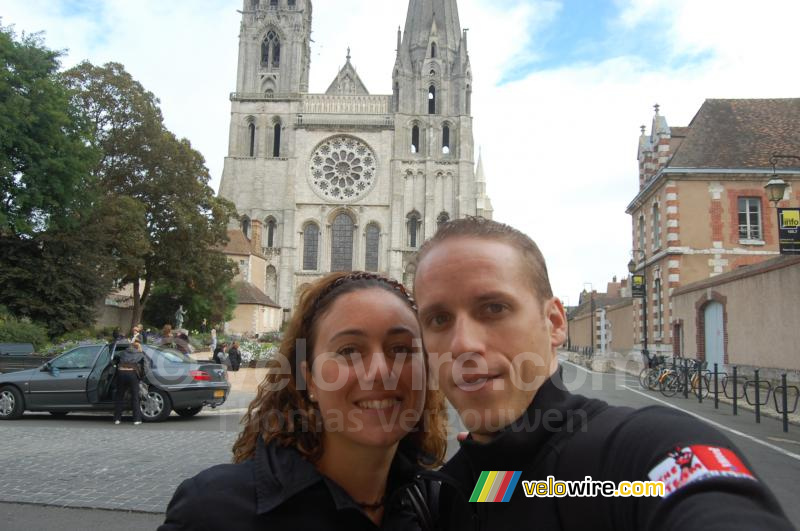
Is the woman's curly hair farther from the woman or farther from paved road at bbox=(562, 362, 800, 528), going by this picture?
paved road at bbox=(562, 362, 800, 528)

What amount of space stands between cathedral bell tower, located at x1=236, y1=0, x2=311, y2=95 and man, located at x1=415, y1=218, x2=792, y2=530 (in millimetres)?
57932

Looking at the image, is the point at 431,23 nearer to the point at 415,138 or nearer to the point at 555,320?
the point at 415,138

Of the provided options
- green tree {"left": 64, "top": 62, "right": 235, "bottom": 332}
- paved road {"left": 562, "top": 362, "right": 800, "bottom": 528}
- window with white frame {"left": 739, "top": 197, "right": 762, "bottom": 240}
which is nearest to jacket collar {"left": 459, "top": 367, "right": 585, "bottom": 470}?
paved road {"left": 562, "top": 362, "right": 800, "bottom": 528}

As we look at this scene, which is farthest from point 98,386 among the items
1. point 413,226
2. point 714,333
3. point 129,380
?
point 413,226

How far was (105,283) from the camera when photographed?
29547mm

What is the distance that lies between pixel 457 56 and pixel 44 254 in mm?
41169

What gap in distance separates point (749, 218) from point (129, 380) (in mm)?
25517

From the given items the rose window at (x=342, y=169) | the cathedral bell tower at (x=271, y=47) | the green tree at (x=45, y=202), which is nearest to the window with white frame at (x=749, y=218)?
the green tree at (x=45, y=202)

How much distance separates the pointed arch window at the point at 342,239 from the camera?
57.0 m

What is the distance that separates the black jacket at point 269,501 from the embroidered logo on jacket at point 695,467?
831mm

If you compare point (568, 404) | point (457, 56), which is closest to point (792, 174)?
point (568, 404)

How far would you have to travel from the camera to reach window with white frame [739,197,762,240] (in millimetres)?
26891

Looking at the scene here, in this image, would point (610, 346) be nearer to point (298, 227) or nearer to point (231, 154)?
point (298, 227)

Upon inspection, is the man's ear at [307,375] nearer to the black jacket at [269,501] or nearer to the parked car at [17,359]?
the black jacket at [269,501]
